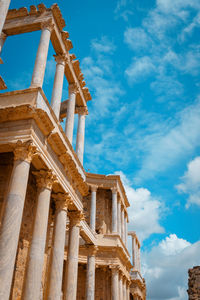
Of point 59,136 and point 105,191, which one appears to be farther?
point 105,191

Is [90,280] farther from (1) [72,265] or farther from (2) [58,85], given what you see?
(2) [58,85]

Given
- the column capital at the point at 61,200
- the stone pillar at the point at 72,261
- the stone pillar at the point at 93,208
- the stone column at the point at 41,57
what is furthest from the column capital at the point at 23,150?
the stone pillar at the point at 93,208

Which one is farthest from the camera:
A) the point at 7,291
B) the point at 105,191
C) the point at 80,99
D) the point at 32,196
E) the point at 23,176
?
the point at 105,191

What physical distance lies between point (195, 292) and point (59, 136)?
649 inches

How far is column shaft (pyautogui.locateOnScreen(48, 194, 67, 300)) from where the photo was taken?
14.7m

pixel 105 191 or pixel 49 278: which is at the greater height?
pixel 105 191

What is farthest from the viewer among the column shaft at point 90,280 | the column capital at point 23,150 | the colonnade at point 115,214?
the colonnade at point 115,214

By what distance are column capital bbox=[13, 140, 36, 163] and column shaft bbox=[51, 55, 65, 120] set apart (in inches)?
163

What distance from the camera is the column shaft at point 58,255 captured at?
48.1 ft

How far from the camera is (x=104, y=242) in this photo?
31641mm

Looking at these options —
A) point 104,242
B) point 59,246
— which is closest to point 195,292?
point 104,242

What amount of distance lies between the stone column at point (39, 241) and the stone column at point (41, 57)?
14.4ft

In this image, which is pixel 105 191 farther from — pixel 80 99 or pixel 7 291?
pixel 7 291

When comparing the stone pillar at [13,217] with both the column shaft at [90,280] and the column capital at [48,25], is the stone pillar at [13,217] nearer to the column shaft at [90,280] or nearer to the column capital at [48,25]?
the column capital at [48,25]
